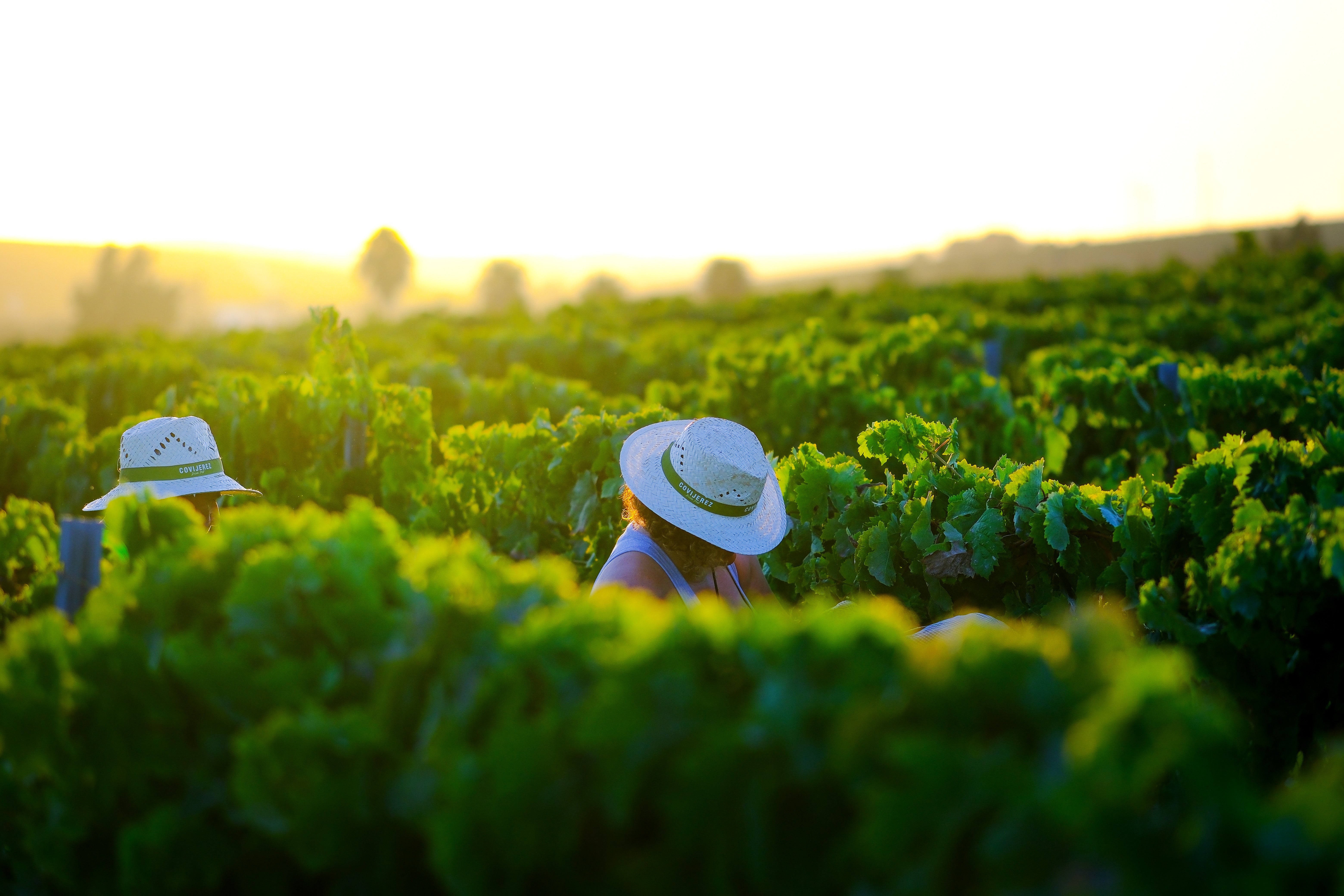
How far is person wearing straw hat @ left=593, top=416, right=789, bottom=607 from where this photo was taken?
323cm

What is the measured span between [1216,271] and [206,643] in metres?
32.9

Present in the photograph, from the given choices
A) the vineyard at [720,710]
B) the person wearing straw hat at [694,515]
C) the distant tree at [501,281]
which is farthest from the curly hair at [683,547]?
the distant tree at [501,281]

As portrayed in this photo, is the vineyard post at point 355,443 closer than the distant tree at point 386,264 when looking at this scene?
Yes

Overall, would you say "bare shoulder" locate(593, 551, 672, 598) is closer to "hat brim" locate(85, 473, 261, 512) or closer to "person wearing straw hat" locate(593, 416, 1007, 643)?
"person wearing straw hat" locate(593, 416, 1007, 643)

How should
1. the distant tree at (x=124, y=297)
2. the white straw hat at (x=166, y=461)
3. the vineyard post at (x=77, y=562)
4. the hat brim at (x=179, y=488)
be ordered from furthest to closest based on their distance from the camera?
the distant tree at (x=124, y=297) → the white straw hat at (x=166, y=461) → the hat brim at (x=179, y=488) → the vineyard post at (x=77, y=562)

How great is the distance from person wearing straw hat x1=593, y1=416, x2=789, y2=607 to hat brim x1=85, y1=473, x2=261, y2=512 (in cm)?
168

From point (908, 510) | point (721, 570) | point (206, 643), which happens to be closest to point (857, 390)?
point (908, 510)

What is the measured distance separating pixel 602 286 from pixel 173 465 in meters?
70.0

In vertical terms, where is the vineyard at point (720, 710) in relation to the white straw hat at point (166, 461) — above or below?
below

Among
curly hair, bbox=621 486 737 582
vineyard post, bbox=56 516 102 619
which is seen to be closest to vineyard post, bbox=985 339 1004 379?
curly hair, bbox=621 486 737 582

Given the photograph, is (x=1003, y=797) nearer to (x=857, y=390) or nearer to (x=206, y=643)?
(x=206, y=643)

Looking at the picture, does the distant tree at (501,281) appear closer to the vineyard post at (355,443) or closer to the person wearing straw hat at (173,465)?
the vineyard post at (355,443)

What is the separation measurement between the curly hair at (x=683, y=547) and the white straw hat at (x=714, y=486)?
0.07 metres

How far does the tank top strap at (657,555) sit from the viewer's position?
10.7ft
